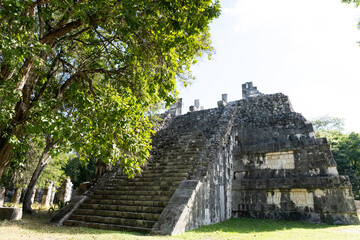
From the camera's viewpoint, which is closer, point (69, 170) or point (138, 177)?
point (138, 177)

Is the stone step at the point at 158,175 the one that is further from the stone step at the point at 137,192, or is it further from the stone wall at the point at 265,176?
the stone step at the point at 137,192

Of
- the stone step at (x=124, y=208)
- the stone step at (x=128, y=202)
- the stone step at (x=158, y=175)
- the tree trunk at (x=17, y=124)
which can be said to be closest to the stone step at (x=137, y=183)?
the stone step at (x=158, y=175)

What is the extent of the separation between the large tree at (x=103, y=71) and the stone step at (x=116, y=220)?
202 centimetres

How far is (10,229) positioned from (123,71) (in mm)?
5299

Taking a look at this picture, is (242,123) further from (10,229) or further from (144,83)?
(10,229)

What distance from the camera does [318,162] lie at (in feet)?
33.5

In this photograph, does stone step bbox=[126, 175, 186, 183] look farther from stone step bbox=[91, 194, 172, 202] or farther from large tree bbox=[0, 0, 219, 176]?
large tree bbox=[0, 0, 219, 176]

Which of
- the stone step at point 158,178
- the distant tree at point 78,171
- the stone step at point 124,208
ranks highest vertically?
the distant tree at point 78,171

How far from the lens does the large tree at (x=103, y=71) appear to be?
173 inches

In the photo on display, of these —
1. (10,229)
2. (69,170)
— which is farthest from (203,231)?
(69,170)

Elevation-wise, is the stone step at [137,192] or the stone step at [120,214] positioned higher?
the stone step at [137,192]

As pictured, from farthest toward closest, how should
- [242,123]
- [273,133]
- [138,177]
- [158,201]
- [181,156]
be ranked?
[242,123], [273,133], [181,156], [138,177], [158,201]

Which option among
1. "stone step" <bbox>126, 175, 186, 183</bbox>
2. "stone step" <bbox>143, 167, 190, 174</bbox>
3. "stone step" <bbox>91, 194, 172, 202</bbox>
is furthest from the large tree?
"stone step" <bbox>143, 167, 190, 174</bbox>

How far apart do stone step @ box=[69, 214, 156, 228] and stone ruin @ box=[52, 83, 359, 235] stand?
1.1 inches
